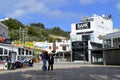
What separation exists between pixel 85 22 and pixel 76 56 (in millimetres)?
14241

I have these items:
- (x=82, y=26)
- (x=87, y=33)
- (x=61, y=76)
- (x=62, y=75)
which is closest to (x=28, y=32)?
(x=82, y=26)

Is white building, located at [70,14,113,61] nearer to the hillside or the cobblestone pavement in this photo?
the hillside

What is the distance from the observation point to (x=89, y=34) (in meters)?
94.4

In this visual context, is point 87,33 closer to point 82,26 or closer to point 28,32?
point 82,26

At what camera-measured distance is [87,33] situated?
9650 cm

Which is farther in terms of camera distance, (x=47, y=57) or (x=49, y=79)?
(x=47, y=57)

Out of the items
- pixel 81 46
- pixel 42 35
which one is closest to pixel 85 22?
pixel 81 46

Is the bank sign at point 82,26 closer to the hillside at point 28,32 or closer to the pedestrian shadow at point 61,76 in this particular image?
the hillside at point 28,32

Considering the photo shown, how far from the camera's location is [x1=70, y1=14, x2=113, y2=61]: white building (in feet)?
289

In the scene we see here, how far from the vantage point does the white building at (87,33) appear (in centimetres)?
8806

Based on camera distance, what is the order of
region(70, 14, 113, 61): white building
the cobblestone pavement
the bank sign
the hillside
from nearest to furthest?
the cobblestone pavement → region(70, 14, 113, 61): white building → the bank sign → the hillside

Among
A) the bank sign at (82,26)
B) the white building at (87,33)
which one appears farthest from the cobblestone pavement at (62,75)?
the bank sign at (82,26)

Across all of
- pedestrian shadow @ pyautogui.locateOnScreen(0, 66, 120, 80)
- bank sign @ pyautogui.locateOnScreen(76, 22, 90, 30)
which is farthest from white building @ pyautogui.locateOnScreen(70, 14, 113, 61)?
pedestrian shadow @ pyautogui.locateOnScreen(0, 66, 120, 80)

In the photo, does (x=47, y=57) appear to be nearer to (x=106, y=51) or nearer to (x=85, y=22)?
(x=106, y=51)
